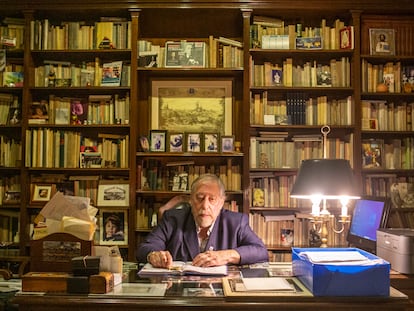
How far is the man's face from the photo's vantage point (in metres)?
2.87

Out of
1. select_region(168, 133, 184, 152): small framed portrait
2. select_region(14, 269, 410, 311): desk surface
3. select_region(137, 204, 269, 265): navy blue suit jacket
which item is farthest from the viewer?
select_region(168, 133, 184, 152): small framed portrait

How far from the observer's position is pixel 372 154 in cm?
419

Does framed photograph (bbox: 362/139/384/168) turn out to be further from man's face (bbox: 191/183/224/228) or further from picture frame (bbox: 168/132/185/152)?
man's face (bbox: 191/183/224/228)

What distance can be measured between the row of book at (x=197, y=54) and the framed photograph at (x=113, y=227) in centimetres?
128

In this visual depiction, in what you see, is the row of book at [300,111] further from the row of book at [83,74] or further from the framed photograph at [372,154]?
the row of book at [83,74]

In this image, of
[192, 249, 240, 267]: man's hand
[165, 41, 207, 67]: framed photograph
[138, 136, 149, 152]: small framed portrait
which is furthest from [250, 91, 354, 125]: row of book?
[192, 249, 240, 267]: man's hand

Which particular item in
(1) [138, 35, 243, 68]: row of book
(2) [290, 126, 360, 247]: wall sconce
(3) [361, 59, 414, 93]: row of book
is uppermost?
(1) [138, 35, 243, 68]: row of book

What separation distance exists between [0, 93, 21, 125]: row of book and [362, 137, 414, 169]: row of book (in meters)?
2.97

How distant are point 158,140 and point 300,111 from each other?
122cm

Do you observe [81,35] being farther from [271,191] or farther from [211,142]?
[271,191]

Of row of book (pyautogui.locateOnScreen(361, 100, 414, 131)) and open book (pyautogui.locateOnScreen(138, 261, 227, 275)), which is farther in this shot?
row of book (pyautogui.locateOnScreen(361, 100, 414, 131))

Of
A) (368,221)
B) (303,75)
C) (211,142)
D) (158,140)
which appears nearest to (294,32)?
(303,75)

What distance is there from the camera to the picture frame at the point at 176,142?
4.21 metres

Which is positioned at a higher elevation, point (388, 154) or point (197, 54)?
point (197, 54)
